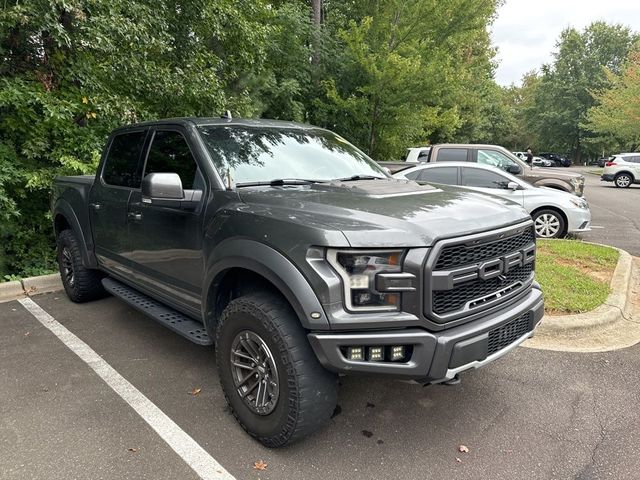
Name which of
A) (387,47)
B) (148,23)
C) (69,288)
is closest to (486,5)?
(387,47)

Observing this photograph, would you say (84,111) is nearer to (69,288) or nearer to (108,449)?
(69,288)

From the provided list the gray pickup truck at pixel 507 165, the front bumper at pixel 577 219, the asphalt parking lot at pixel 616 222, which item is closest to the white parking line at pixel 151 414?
the gray pickup truck at pixel 507 165

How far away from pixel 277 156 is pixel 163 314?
152 centimetres

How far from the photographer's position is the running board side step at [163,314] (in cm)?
320

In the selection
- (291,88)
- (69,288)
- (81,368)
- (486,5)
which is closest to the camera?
(81,368)

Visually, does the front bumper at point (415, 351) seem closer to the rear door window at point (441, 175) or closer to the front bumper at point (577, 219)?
Result: the rear door window at point (441, 175)

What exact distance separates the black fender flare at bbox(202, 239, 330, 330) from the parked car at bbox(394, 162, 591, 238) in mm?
5869

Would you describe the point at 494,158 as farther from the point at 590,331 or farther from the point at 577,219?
the point at 590,331

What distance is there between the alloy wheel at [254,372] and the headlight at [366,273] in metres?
0.59

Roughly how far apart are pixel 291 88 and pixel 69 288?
28.6 feet

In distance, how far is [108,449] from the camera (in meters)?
2.66

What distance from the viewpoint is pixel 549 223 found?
27.6 ft

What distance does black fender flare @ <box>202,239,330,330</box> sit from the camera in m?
2.29

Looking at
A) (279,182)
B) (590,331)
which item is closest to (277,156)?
(279,182)
